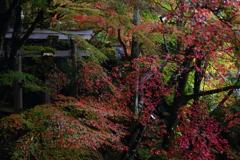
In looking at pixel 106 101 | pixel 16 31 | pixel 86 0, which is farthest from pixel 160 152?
pixel 16 31

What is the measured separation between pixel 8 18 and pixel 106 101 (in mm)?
4337

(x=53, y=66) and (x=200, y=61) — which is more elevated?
(x=200, y=61)

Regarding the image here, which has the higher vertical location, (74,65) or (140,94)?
(74,65)

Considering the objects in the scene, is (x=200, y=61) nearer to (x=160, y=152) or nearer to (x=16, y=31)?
(x=160, y=152)

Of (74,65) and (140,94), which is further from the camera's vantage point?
(140,94)

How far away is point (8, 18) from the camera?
157 inches

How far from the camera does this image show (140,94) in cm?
792

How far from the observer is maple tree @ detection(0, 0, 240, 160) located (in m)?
5.09

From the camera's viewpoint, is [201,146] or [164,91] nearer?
[201,146]

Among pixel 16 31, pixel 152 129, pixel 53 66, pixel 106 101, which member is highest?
pixel 16 31

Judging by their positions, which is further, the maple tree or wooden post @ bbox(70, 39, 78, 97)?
wooden post @ bbox(70, 39, 78, 97)

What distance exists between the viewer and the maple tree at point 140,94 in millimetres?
5094

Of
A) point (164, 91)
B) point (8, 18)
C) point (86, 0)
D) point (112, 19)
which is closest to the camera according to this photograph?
point (8, 18)

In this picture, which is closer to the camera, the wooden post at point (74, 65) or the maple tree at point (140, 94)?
the maple tree at point (140, 94)
